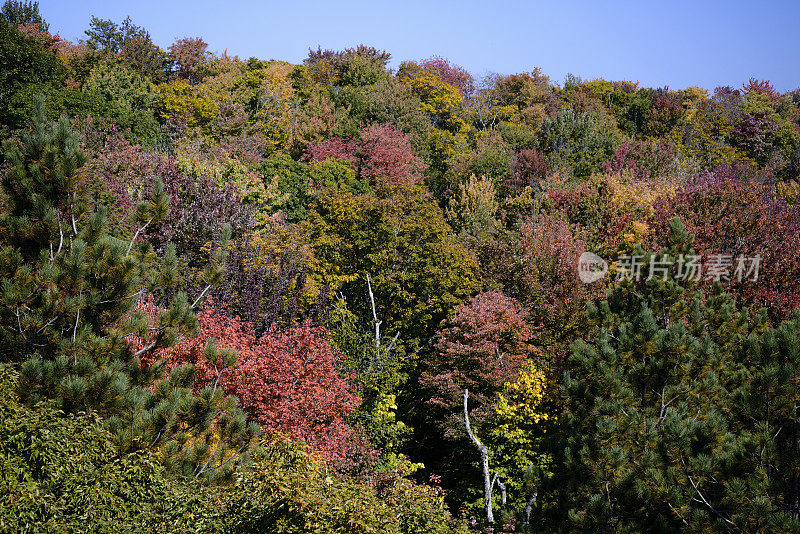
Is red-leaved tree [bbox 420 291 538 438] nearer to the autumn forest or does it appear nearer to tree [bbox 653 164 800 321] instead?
the autumn forest

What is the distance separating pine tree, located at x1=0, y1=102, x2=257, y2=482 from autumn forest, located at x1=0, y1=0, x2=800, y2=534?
4 cm

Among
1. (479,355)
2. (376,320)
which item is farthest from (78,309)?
(376,320)

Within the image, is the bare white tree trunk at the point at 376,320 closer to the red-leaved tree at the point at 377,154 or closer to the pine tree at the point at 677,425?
the pine tree at the point at 677,425

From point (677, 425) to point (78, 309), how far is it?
8.64 m

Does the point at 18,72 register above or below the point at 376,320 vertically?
above

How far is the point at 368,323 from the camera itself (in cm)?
2188

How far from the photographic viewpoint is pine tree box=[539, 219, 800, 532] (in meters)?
6.75

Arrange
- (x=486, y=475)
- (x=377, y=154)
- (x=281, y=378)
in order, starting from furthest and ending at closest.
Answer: (x=377, y=154)
(x=486, y=475)
(x=281, y=378)

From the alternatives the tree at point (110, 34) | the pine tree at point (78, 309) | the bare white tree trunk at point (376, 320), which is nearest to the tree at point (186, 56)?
the tree at point (110, 34)

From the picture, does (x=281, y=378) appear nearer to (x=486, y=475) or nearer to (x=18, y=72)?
(x=486, y=475)

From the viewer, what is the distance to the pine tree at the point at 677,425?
6750mm

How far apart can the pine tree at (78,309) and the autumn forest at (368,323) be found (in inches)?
1.6

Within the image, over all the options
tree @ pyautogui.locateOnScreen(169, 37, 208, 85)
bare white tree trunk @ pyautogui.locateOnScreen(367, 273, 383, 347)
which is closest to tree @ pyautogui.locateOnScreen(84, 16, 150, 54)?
tree @ pyautogui.locateOnScreen(169, 37, 208, 85)

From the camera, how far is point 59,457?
7.61 m
